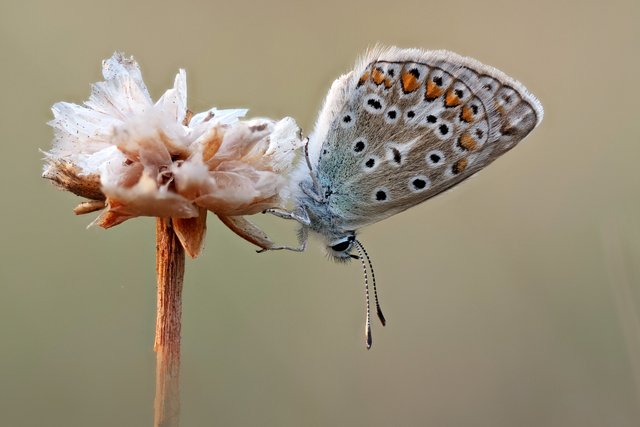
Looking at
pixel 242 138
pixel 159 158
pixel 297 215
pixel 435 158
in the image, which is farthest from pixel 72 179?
pixel 435 158

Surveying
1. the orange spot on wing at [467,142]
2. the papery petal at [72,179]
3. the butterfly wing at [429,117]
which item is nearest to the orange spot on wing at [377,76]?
the butterfly wing at [429,117]

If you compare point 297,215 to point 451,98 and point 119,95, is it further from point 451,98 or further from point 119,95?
point 119,95

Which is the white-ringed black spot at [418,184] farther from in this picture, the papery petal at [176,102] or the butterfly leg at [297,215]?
the papery petal at [176,102]

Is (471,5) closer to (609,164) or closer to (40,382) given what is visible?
(609,164)

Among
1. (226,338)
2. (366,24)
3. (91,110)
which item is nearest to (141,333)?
(226,338)

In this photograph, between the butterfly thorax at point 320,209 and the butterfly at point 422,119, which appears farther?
the butterfly thorax at point 320,209

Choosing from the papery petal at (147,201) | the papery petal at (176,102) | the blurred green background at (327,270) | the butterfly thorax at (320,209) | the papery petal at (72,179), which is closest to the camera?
the papery petal at (147,201)
